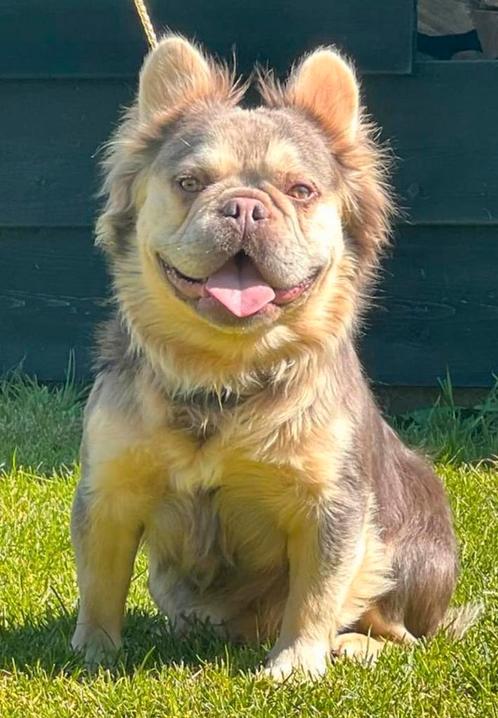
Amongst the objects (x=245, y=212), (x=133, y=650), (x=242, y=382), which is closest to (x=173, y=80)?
(x=245, y=212)

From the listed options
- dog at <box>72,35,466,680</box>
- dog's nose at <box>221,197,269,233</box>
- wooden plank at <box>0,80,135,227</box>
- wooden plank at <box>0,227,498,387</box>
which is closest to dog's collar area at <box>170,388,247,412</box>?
dog at <box>72,35,466,680</box>

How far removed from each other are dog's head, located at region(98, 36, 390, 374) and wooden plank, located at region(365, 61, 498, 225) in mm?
2198

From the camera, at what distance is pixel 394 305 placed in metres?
6.41

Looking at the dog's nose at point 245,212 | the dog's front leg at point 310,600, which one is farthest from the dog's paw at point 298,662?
the dog's nose at point 245,212

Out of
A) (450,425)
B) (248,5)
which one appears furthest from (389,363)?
(248,5)

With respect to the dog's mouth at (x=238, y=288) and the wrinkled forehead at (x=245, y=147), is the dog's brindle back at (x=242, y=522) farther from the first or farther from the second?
the wrinkled forehead at (x=245, y=147)

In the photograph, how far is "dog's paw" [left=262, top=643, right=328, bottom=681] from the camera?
360cm

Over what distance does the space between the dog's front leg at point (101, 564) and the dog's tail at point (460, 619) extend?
94cm

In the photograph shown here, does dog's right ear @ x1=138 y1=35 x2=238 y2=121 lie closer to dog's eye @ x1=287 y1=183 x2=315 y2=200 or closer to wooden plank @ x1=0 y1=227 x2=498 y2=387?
dog's eye @ x1=287 y1=183 x2=315 y2=200

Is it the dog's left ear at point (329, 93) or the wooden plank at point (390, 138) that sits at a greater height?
the dog's left ear at point (329, 93)

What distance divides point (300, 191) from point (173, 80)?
548mm

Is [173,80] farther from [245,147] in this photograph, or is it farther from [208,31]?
[208,31]

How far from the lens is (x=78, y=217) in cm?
654

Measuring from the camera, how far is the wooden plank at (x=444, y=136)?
6.14 m
